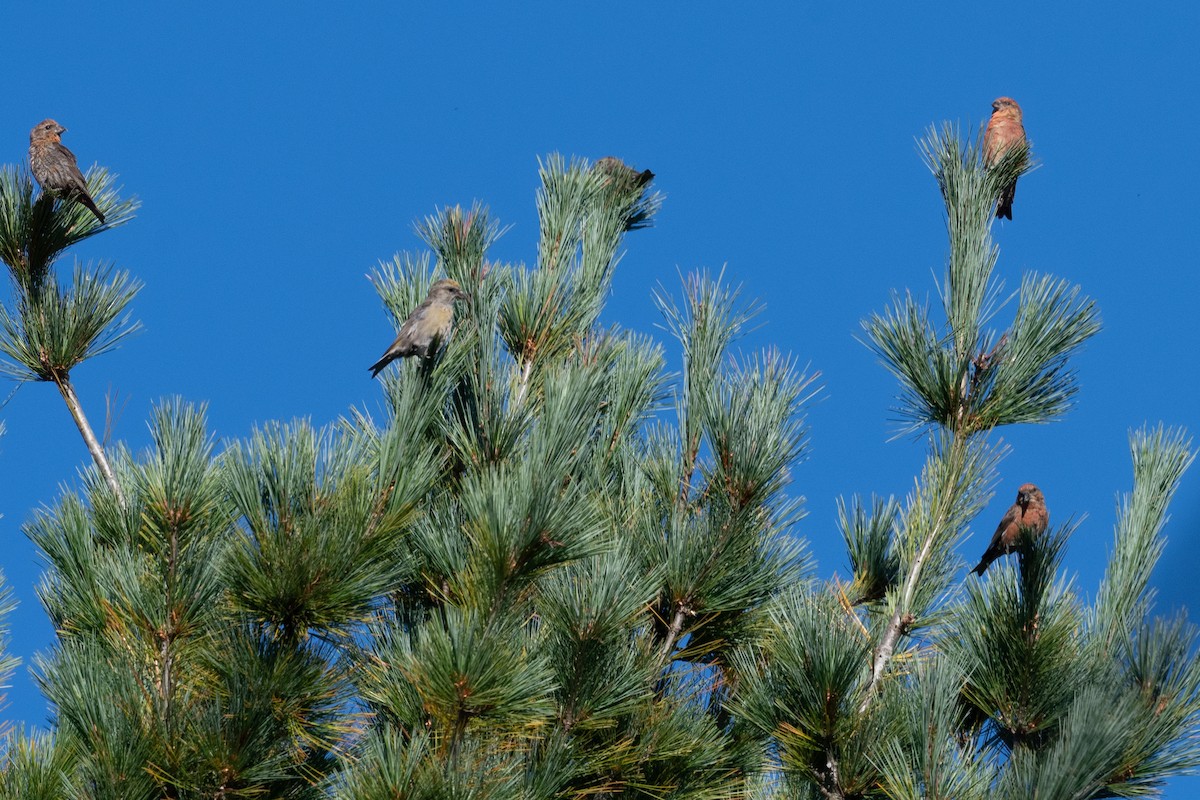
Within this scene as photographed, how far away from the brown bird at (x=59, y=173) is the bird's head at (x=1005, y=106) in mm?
3769

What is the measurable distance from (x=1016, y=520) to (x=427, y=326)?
2.24 meters

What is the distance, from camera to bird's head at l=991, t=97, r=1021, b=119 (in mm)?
6480

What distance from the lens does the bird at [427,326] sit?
5148 millimetres

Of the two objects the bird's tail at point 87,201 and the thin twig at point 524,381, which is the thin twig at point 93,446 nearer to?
the bird's tail at point 87,201

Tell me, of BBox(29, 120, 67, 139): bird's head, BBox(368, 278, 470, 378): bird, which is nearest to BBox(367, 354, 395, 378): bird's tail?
BBox(368, 278, 470, 378): bird

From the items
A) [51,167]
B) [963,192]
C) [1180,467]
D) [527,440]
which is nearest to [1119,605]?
[1180,467]

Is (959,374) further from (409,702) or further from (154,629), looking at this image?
(154,629)

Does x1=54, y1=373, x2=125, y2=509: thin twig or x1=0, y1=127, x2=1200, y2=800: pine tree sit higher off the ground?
x1=54, y1=373, x2=125, y2=509: thin twig

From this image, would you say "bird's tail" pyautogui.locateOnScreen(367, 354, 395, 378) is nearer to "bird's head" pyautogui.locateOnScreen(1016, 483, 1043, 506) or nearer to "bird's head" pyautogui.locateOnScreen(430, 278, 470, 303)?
"bird's head" pyautogui.locateOnScreen(430, 278, 470, 303)

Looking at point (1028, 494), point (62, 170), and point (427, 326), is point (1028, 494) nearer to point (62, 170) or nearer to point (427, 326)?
point (427, 326)

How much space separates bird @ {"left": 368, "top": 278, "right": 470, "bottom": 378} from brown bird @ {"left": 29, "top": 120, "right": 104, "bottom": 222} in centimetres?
148

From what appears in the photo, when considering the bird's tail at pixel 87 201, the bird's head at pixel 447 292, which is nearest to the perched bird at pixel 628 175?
the bird's head at pixel 447 292

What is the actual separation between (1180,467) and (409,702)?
2558 mm

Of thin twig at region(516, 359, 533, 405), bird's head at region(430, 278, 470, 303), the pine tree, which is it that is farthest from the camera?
bird's head at region(430, 278, 470, 303)
